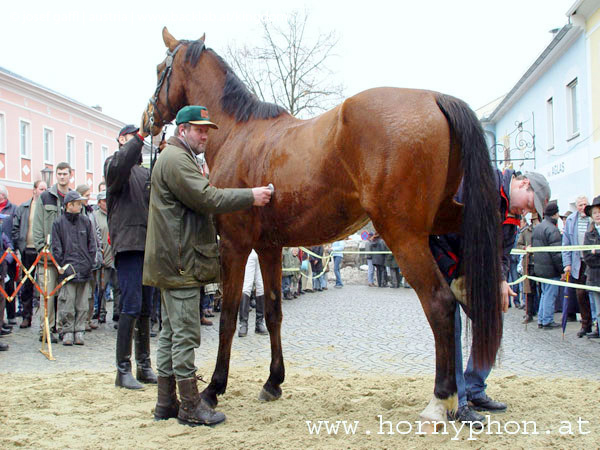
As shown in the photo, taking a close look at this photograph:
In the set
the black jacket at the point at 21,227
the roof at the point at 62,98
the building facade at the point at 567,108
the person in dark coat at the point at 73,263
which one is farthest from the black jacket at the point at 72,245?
the roof at the point at 62,98

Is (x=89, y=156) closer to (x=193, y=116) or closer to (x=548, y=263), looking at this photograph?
(x=548, y=263)

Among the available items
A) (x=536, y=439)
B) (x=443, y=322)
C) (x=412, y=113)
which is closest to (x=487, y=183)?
(x=412, y=113)

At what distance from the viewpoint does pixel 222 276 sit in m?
4.40

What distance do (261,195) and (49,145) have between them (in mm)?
32837

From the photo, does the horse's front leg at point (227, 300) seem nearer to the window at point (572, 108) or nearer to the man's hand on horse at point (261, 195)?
the man's hand on horse at point (261, 195)

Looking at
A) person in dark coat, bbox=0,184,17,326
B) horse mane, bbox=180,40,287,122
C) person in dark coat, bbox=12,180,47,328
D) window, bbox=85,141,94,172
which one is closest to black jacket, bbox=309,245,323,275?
person in dark coat, bbox=0,184,17,326

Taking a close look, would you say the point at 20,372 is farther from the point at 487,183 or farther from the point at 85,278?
the point at 487,183

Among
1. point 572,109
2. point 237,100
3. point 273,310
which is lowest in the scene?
point 273,310

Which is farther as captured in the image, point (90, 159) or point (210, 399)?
point (90, 159)

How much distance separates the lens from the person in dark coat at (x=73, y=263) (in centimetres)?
766

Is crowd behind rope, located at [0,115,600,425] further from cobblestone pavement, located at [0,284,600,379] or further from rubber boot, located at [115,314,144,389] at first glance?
cobblestone pavement, located at [0,284,600,379]

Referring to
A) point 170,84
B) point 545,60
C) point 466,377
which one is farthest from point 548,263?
point 545,60

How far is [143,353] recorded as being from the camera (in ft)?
17.2

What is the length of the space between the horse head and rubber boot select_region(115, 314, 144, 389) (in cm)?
177
